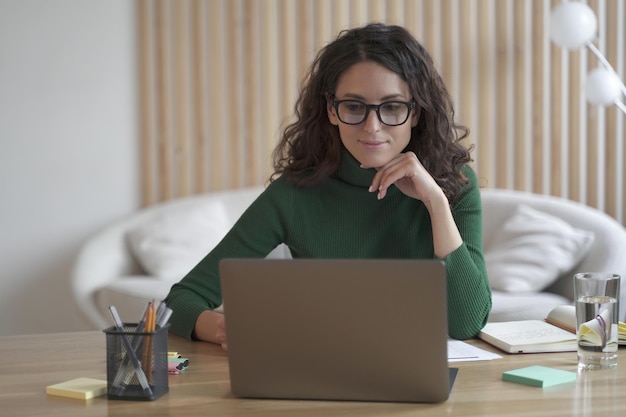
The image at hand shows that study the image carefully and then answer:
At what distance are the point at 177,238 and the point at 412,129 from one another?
209 centimetres

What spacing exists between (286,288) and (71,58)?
11.5 ft

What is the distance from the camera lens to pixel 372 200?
2295 millimetres

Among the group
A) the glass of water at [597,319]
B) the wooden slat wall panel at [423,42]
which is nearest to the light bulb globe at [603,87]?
the wooden slat wall panel at [423,42]

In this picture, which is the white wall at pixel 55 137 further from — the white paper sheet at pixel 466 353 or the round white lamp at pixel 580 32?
the white paper sheet at pixel 466 353

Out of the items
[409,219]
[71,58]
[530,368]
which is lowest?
[530,368]

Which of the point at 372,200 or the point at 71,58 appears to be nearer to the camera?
the point at 372,200

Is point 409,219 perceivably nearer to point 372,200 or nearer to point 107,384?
point 372,200

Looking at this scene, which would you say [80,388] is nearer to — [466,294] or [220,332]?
[220,332]

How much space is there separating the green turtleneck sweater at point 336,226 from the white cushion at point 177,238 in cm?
186

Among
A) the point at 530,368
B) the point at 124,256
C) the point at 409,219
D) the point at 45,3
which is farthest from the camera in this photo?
the point at 45,3

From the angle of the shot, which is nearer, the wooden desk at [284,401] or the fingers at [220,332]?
the wooden desk at [284,401]

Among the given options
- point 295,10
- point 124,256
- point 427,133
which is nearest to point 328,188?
point 427,133

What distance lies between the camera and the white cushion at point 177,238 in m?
4.12

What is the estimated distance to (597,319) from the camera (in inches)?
63.3
